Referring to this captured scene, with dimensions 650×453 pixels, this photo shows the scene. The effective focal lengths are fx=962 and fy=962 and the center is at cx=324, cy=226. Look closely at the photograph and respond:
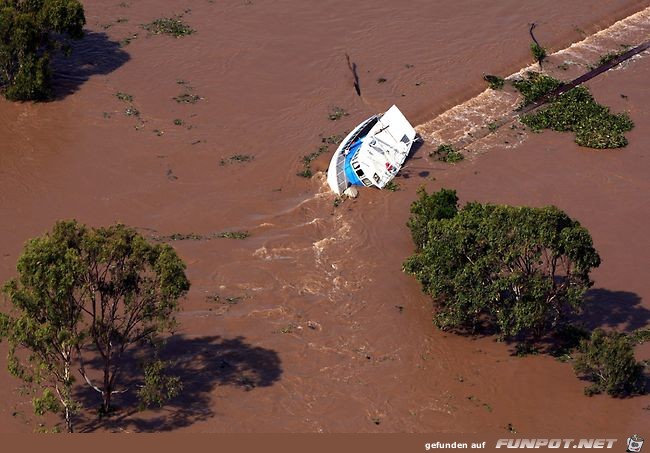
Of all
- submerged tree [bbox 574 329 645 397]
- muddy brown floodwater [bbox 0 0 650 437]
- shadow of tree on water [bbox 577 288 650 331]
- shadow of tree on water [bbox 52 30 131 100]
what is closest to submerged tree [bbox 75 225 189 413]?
muddy brown floodwater [bbox 0 0 650 437]

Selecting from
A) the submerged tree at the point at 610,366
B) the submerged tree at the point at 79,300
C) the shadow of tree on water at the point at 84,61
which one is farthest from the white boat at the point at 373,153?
the shadow of tree on water at the point at 84,61

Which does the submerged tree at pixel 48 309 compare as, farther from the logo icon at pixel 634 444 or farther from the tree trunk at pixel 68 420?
the logo icon at pixel 634 444

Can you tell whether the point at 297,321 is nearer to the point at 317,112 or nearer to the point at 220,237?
the point at 220,237

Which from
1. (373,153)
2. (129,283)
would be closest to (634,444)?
(129,283)

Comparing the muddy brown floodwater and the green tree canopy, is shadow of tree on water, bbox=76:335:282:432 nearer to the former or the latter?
the muddy brown floodwater

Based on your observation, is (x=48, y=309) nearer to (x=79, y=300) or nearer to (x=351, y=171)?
(x=79, y=300)

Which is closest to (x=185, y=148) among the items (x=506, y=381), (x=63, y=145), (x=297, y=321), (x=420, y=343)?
(x=63, y=145)
